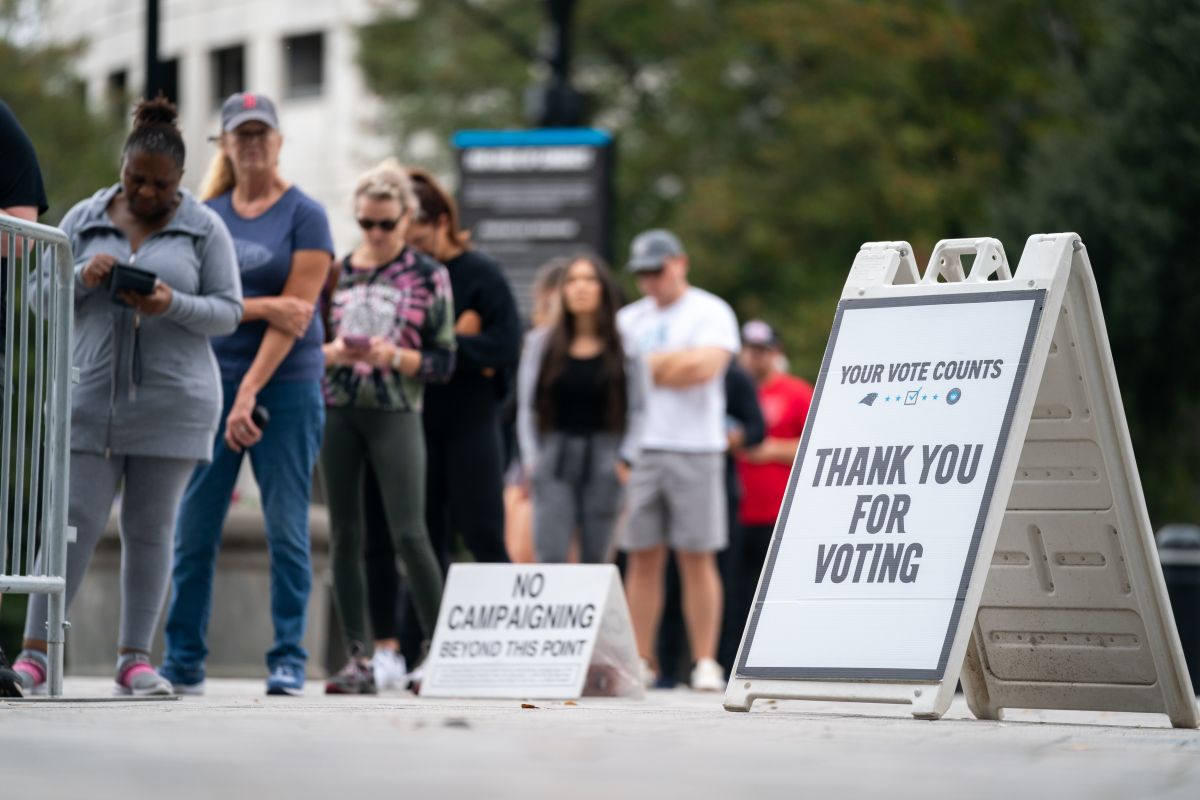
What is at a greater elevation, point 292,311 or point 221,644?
point 292,311

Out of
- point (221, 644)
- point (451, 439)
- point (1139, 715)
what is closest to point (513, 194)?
point (221, 644)

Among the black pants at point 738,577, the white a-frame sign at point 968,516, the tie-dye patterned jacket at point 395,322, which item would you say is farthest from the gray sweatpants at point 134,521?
the black pants at point 738,577

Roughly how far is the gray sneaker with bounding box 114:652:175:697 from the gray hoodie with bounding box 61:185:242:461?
680 mm

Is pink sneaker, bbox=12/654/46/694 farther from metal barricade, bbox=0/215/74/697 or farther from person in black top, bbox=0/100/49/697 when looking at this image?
person in black top, bbox=0/100/49/697

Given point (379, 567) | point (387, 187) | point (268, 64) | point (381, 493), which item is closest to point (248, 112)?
point (387, 187)

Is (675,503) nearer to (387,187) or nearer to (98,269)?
(387,187)

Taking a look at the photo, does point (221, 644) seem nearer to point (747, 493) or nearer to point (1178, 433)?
point (747, 493)

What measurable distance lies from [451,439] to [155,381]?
191cm

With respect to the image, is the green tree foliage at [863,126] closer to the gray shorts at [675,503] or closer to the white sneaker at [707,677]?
the gray shorts at [675,503]

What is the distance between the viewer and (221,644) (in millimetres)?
12133

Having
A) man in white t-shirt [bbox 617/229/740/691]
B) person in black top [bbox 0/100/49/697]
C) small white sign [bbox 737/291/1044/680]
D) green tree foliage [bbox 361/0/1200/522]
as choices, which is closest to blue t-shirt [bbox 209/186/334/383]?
person in black top [bbox 0/100/49/697]

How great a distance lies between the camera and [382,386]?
9.02 meters

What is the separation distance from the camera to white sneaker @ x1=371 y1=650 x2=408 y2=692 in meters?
9.43

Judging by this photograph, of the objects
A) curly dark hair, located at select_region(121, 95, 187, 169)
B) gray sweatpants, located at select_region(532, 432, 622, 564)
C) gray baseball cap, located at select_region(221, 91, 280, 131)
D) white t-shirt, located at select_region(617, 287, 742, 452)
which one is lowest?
gray sweatpants, located at select_region(532, 432, 622, 564)
